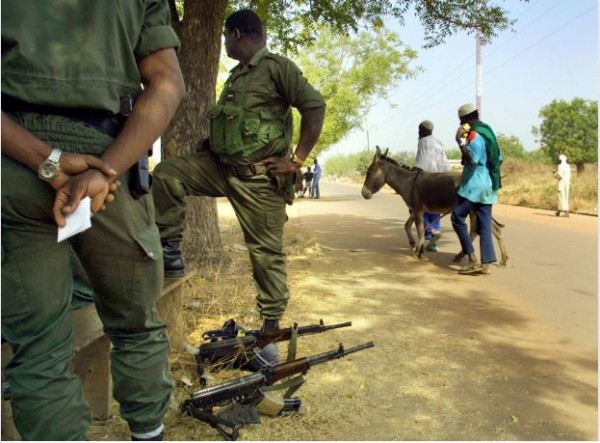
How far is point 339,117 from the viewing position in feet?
95.1

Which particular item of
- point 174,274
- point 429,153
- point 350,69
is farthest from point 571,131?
point 174,274

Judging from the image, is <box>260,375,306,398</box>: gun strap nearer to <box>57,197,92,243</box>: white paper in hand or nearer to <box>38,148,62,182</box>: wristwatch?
<box>57,197,92,243</box>: white paper in hand

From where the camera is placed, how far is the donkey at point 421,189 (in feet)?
23.0

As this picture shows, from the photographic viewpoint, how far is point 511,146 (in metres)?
58.2

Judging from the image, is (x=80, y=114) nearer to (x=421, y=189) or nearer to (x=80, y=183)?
(x=80, y=183)

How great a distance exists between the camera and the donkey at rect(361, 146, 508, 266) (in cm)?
700

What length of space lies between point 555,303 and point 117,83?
185 inches

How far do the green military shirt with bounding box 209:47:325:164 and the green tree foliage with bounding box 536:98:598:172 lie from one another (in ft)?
112

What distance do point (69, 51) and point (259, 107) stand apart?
5.43 ft

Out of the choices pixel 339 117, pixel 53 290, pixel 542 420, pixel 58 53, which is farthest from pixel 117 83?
pixel 339 117

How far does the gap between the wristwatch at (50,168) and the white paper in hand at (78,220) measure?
0.11 meters

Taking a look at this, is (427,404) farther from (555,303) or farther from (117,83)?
(555,303)

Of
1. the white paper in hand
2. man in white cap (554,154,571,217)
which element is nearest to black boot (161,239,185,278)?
the white paper in hand

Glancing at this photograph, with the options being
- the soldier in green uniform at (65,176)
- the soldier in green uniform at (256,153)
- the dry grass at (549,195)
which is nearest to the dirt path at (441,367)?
the soldier in green uniform at (256,153)
